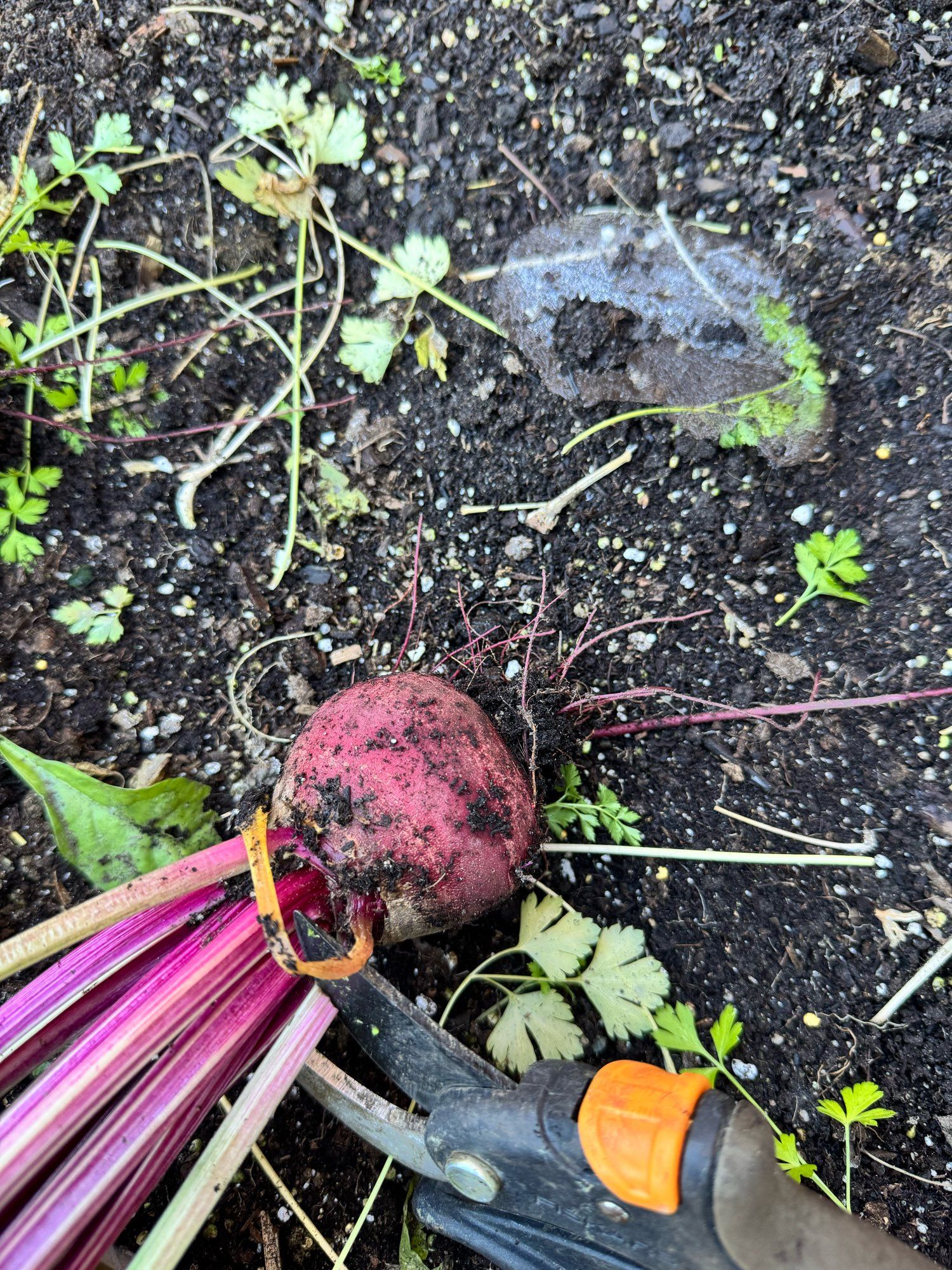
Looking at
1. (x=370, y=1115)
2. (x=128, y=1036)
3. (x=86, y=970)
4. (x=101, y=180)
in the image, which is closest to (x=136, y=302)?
(x=101, y=180)

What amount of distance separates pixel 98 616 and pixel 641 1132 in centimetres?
153

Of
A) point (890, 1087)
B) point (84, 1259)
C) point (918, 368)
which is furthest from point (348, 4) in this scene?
point (890, 1087)

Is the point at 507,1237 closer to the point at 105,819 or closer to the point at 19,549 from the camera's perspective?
the point at 105,819

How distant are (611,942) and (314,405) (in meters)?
1.42

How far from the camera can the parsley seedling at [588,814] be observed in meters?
1.67

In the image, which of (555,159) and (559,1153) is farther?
(555,159)

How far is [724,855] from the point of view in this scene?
1.61m

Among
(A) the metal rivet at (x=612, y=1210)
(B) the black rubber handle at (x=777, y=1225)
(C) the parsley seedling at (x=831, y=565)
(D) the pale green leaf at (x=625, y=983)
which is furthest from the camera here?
(C) the parsley seedling at (x=831, y=565)

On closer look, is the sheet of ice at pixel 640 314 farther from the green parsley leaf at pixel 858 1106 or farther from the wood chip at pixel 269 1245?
the wood chip at pixel 269 1245

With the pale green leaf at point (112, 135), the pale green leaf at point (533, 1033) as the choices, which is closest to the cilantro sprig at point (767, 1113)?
the pale green leaf at point (533, 1033)

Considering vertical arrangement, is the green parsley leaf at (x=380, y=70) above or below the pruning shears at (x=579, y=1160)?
above

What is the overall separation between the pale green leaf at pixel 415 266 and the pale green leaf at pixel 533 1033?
1604 millimetres

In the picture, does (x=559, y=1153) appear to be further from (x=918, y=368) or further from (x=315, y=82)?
(x=315, y=82)

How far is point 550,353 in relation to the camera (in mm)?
1752
